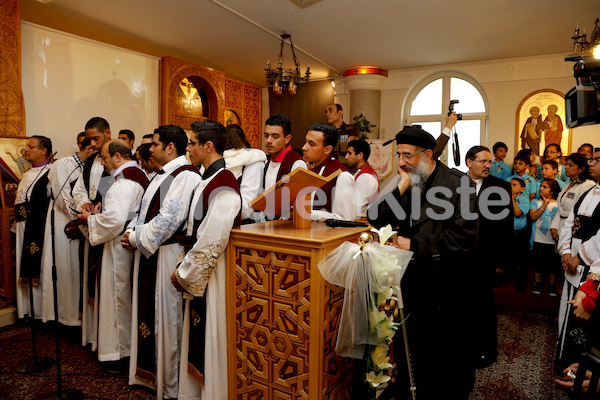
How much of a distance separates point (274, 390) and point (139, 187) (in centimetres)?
185

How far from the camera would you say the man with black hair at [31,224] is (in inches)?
157

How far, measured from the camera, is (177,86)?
746 centimetres

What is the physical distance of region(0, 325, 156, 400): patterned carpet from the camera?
2.81 meters

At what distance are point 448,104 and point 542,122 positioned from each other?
1.86 m

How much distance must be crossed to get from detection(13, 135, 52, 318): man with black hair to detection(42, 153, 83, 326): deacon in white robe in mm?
144

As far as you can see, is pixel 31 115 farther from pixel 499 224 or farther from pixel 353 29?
pixel 499 224

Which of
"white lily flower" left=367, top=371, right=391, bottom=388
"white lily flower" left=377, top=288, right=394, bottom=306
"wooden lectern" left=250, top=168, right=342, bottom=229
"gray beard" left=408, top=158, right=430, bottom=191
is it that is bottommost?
"white lily flower" left=367, top=371, right=391, bottom=388

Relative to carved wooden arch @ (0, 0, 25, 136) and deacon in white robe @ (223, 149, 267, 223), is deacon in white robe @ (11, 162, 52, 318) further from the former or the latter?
deacon in white robe @ (223, 149, 267, 223)

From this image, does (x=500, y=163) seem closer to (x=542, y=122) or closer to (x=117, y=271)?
(x=542, y=122)

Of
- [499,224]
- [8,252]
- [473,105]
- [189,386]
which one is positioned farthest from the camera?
[473,105]

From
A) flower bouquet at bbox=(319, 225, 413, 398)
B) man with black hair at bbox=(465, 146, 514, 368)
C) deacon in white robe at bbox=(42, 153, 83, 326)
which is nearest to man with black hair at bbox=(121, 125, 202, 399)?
flower bouquet at bbox=(319, 225, 413, 398)

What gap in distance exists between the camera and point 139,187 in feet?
10.1

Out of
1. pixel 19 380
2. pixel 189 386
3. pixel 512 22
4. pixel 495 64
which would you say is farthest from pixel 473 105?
pixel 19 380

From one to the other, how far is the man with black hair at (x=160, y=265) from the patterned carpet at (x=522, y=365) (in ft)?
7.12
